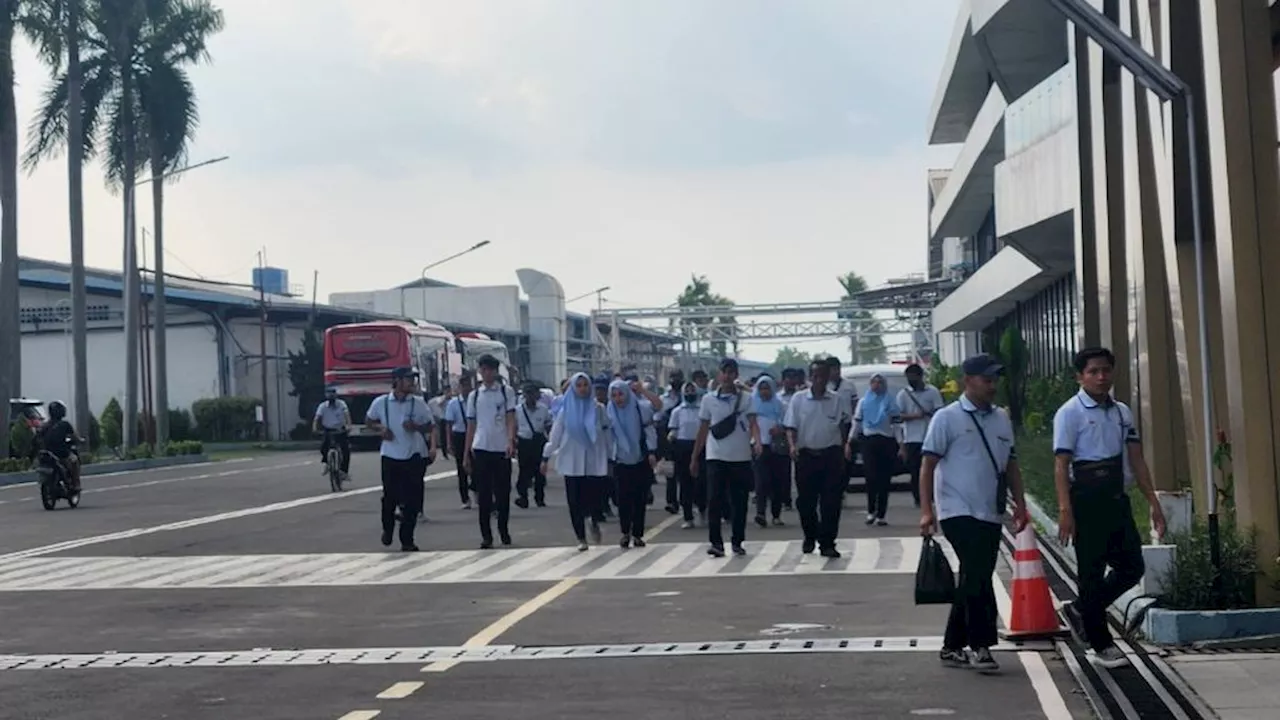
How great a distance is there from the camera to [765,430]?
792 inches

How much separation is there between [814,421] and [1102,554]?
674cm

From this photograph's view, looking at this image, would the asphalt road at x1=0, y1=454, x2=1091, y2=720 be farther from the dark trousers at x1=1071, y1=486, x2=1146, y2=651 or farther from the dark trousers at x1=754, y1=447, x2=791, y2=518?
the dark trousers at x1=754, y1=447, x2=791, y2=518

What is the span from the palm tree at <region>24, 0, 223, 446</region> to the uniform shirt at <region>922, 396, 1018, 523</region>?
45976mm

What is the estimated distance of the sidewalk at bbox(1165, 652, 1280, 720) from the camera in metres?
8.95

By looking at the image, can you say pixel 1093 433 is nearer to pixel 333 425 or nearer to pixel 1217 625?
pixel 1217 625

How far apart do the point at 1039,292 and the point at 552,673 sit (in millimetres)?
44139

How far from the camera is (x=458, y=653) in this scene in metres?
11.4

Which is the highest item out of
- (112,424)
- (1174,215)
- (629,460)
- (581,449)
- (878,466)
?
(1174,215)

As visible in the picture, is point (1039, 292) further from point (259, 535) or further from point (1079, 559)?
point (1079, 559)

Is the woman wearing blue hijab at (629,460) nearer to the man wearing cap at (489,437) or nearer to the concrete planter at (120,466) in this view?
the man wearing cap at (489,437)

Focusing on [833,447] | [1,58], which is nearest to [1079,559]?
[833,447]

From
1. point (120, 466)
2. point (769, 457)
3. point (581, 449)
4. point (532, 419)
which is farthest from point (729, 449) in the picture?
point (120, 466)

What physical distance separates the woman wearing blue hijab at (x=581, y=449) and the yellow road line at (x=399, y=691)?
813 centimetres

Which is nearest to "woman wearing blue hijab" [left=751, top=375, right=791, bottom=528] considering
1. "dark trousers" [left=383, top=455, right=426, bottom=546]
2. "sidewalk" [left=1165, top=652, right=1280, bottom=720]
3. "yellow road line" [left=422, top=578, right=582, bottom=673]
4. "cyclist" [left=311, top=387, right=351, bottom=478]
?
"dark trousers" [left=383, top=455, right=426, bottom=546]
